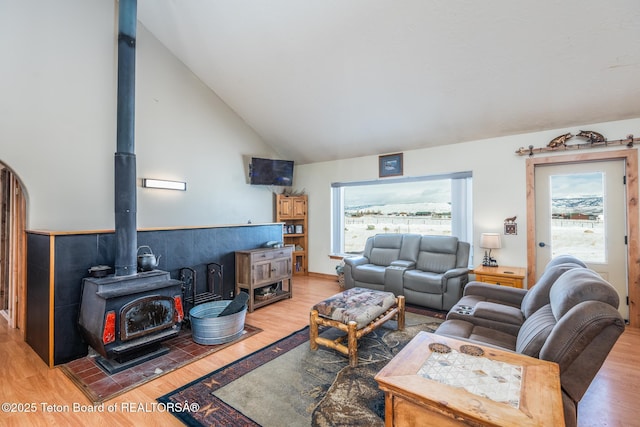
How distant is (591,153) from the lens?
146 inches

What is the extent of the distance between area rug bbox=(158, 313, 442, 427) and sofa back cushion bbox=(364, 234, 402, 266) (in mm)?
2078

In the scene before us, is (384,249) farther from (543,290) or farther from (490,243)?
(543,290)

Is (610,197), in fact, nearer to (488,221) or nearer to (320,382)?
(488,221)

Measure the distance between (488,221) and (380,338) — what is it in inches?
103

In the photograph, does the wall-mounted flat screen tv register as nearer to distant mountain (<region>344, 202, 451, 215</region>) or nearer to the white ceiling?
the white ceiling

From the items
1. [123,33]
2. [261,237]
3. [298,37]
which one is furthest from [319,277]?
[123,33]

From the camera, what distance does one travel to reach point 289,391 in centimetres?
222

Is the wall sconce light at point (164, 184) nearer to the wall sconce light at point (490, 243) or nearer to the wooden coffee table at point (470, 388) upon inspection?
the wooden coffee table at point (470, 388)

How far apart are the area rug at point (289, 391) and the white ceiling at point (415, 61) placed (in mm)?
3149

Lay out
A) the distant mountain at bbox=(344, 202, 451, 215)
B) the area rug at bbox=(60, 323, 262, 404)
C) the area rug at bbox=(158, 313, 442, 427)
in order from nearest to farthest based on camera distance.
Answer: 1. the area rug at bbox=(158, 313, 442, 427)
2. the area rug at bbox=(60, 323, 262, 404)
3. the distant mountain at bbox=(344, 202, 451, 215)

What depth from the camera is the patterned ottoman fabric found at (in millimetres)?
2705

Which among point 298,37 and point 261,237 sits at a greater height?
point 298,37

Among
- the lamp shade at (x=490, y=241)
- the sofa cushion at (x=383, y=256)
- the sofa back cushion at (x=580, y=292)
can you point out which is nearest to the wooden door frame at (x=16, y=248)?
the sofa cushion at (x=383, y=256)

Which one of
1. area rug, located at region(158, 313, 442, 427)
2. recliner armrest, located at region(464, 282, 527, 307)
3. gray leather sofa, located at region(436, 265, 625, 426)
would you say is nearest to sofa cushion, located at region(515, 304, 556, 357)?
gray leather sofa, located at region(436, 265, 625, 426)
